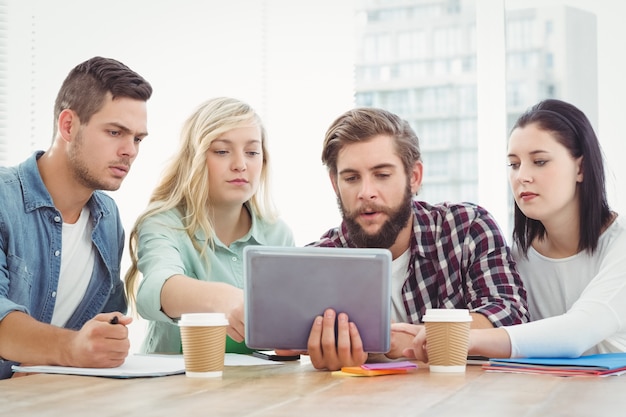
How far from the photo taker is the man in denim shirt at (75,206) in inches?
98.4

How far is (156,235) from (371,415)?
147 centimetres

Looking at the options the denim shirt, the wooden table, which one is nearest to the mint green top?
the denim shirt

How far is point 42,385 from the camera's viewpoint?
5.08 feet

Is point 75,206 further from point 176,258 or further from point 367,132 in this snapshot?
point 367,132

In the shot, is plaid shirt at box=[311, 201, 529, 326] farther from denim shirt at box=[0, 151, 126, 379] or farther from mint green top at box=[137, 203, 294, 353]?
denim shirt at box=[0, 151, 126, 379]

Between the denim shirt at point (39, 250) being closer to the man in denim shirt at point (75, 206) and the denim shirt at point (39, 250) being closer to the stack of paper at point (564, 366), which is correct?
the man in denim shirt at point (75, 206)

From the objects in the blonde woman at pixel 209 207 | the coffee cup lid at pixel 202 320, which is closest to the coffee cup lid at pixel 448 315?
the coffee cup lid at pixel 202 320

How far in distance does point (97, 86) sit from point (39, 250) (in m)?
0.59

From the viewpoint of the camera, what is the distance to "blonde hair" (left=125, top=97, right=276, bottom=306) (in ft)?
8.83

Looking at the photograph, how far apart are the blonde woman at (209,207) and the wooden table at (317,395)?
36.6 inches

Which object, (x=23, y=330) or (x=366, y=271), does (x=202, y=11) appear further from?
(x=366, y=271)

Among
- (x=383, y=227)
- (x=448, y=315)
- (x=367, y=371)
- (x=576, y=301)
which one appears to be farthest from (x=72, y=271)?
(x=576, y=301)

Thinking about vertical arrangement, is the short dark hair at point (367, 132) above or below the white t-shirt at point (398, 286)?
above

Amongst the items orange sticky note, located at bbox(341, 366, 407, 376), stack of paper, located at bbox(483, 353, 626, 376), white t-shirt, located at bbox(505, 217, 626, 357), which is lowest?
orange sticky note, located at bbox(341, 366, 407, 376)
